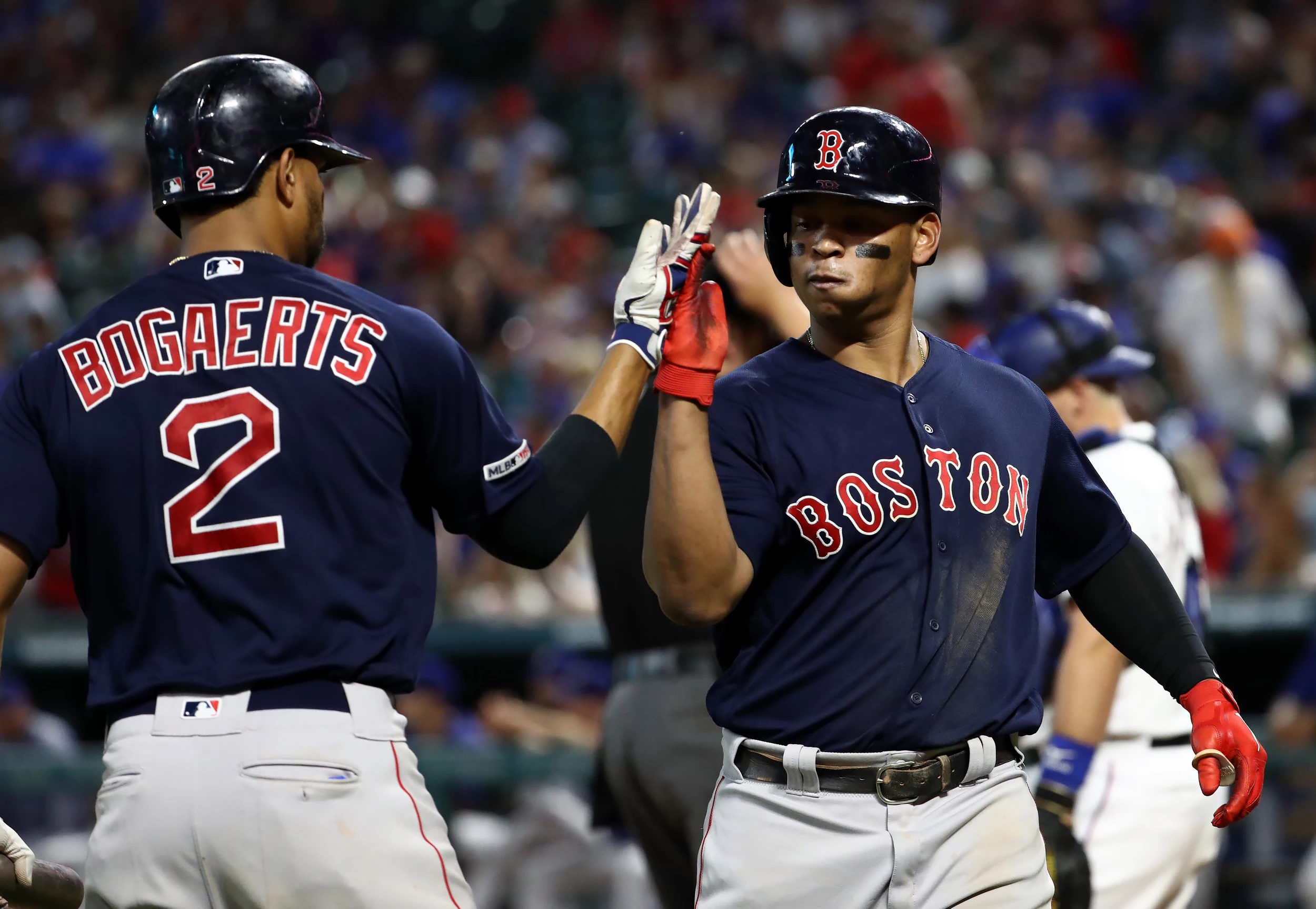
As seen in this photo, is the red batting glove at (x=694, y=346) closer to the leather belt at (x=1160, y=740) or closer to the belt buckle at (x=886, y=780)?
the belt buckle at (x=886, y=780)

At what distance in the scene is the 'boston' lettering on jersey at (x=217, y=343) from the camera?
279cm

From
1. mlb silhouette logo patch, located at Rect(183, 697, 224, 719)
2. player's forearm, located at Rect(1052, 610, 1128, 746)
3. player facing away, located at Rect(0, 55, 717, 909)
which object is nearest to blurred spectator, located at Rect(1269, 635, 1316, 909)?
player's forearm, located at Rect(1052, 610, 1128, 746)

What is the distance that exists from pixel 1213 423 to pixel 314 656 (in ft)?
24.5

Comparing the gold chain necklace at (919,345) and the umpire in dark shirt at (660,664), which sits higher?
the gold chain necklace at (919,345)

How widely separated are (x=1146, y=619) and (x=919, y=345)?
0.70m

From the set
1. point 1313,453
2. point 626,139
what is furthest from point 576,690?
point 626,139

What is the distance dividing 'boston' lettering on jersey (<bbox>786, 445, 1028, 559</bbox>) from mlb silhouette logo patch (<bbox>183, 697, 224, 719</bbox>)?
3.39ft

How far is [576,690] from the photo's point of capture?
7.85 metres

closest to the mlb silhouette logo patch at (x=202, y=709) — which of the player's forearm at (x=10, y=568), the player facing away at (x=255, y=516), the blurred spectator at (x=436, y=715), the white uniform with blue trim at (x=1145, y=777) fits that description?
the player facing away at (x=255, y=516)

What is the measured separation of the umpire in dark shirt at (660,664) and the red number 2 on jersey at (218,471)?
1492 millimetres

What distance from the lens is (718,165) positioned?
42.9ft

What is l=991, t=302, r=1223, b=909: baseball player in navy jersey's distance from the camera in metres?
4.27

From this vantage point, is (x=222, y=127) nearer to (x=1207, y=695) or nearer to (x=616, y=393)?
(x=616, y=393)

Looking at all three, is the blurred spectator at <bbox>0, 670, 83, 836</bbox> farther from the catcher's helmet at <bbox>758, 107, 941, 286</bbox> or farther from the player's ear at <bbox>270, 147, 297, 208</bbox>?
the catcher's helmet at <bbox>758, 107, 941, 286</bbox>
